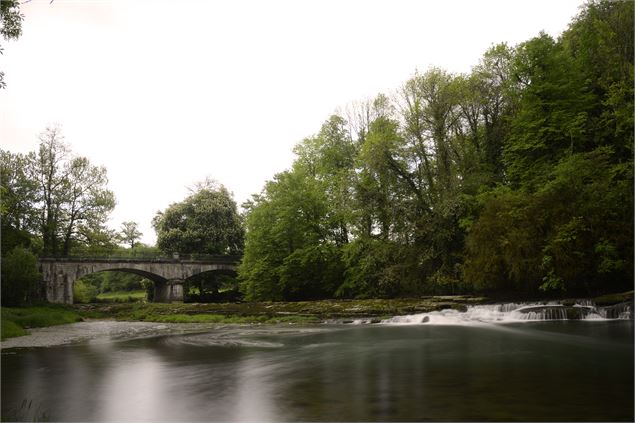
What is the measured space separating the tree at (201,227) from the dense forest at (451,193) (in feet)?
24.0

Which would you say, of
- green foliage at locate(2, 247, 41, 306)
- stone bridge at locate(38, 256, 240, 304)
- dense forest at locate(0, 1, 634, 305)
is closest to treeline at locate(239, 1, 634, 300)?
dense forest at locate(0, 1, 634, 305)

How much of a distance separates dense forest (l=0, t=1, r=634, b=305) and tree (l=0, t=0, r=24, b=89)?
585cm

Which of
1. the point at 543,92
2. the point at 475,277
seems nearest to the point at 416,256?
the point at 475,277

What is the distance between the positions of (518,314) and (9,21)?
72.6ft

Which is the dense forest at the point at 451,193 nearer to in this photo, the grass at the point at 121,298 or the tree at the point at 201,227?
the tree at the point at 201,227

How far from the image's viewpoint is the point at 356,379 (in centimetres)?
948

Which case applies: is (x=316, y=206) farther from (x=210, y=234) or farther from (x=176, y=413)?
(x=176, y=413)

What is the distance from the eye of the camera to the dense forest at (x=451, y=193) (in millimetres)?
22938

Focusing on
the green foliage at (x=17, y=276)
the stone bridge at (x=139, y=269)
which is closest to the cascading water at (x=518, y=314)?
the green foliage at (x=17, y=276)

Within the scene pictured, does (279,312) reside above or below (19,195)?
below

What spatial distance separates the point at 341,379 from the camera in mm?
9516

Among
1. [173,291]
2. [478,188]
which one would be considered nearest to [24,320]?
[173,291]

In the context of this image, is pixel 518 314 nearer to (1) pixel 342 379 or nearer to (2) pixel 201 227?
(1) pixel 342 379

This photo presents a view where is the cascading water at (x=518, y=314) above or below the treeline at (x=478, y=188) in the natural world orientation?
below
